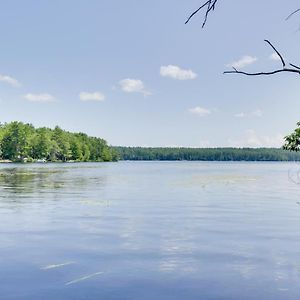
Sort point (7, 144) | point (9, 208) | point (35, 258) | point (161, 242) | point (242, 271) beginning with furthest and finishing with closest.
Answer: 1. point (7, 144)
2. point (9, 208)
3. point (161, 242)
4. point (35, 258)
5. point (242, 271)

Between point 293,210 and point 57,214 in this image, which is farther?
point 293,210

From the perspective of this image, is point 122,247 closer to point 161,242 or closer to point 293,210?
point 161,242

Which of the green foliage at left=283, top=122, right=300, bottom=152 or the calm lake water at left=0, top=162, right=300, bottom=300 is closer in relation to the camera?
the calm lake water at left=0, top=162, right=300, bottom=300

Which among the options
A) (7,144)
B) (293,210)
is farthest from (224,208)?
(7,144)

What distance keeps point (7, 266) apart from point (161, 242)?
253 inches

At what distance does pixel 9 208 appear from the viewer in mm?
30734

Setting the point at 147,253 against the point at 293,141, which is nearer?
the point at 147,253

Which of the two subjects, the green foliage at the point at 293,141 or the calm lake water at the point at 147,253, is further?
the green foliage at the point at 293,141

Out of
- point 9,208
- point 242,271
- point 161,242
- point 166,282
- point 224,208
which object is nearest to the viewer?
point 166,282

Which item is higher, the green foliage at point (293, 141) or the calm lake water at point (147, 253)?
the green foliage at point (293, 141)

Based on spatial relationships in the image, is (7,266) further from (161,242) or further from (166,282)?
(161,242)

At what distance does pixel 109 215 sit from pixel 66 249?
10.7 m

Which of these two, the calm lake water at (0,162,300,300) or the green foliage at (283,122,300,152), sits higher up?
the green foliage at (283,122,300,152)

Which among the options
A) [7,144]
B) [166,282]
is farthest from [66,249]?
[7,144]
